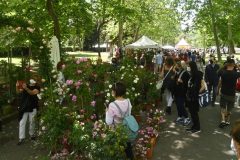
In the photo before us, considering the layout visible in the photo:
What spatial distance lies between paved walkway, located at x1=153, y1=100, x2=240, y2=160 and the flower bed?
40cm

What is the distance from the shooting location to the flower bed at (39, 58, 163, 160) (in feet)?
21.6

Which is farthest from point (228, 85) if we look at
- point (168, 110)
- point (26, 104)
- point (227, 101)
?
point (26, 104)

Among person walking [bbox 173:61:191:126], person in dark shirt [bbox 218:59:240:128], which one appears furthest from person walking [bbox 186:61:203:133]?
person in dark shirt [bbox 218:59:240:128]

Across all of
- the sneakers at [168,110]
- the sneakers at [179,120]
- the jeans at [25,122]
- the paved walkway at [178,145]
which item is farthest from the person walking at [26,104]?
the sneakers at [168,110]

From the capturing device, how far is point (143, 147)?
27.1ft

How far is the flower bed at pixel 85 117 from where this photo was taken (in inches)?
259

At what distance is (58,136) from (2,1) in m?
13.8

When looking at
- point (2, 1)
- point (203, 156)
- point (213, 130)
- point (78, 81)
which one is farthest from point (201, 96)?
point (2, 1)

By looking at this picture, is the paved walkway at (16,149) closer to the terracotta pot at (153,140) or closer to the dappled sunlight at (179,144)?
the terracotta pot at (153,140)

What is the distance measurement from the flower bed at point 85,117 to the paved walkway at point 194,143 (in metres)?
0.40

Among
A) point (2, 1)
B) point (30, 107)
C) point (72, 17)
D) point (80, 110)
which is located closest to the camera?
point (80, 110)

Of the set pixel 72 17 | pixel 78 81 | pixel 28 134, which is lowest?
pixel 28 134

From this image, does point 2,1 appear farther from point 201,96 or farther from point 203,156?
point 203,156

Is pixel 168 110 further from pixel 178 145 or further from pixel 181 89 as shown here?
pixel 178 145
